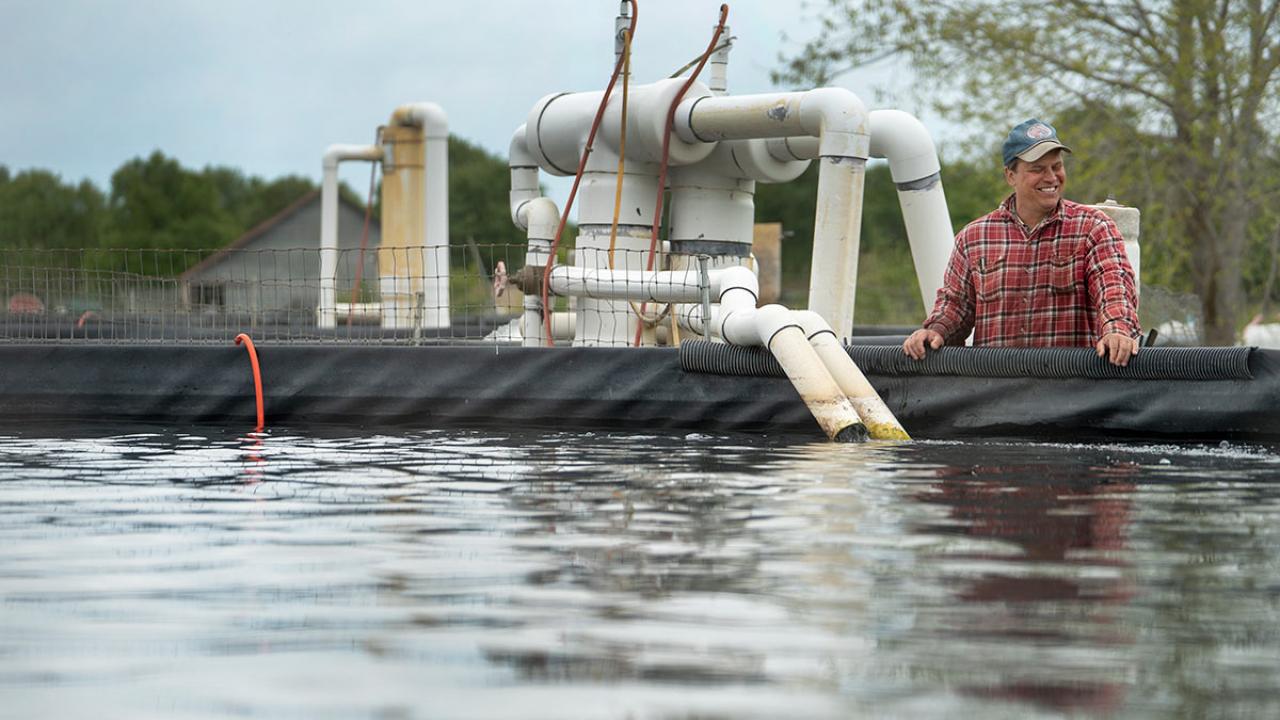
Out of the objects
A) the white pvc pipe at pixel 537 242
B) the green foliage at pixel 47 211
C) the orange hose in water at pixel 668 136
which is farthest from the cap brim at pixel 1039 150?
the green foliage at pixel 47 211

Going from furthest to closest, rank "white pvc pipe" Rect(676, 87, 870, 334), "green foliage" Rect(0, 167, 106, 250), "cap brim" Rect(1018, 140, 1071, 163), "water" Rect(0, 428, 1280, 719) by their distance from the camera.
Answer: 1. "green foliage" Rect(0, 167, 106, 250)
2. "white pvc pipe" Rect(676, 87, 870, 334)
3. "cap brim" Rect(1018, 140, 1071, 163)
4. "water" Rect(0, 428, 1280, 719)

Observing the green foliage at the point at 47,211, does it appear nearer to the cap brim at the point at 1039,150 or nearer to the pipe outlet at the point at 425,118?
the pipe outlet at the point at 425,118

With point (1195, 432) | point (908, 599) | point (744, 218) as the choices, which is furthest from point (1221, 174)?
point (908, 599)

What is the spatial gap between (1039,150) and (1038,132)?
10 cm

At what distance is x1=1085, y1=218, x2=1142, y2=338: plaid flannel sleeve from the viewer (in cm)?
780

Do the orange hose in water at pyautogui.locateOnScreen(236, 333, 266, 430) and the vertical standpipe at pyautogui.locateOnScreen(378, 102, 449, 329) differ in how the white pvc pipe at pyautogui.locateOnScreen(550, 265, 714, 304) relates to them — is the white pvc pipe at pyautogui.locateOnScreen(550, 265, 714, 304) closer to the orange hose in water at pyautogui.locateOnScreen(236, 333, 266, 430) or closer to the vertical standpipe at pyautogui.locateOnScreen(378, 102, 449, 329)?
the orange hose in water at pyautogui.locateOnScreen(236, 333, 266, 430)

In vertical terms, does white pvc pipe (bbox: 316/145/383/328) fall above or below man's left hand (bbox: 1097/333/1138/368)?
above

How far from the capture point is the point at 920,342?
28.3ft

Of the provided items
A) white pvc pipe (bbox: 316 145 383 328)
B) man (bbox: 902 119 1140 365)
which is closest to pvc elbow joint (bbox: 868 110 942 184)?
man (bbox: 902 119 1140 365)

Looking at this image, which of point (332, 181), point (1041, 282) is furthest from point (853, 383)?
point (332, 181)

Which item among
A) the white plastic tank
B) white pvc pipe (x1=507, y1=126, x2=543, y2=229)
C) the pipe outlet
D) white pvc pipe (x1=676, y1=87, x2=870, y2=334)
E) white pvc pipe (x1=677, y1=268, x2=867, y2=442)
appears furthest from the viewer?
the pipe outlet

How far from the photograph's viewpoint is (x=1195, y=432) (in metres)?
8.11

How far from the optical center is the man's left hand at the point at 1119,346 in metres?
7.82

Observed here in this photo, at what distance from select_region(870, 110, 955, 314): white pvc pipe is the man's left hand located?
399cm
